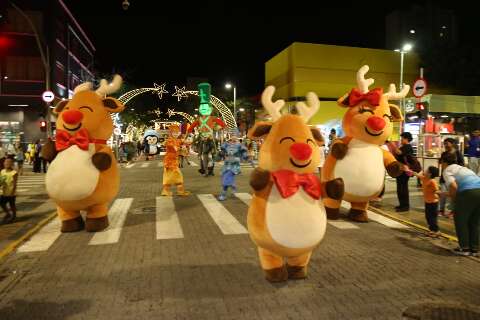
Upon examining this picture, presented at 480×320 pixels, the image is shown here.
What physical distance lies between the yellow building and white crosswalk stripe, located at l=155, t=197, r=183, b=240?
21530 millimetres

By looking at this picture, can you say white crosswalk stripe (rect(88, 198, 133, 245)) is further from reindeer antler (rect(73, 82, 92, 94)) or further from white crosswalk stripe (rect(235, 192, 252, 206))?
white crosswalk stripe (rect(235, 192, 252, 206))

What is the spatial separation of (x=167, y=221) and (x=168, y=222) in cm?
11

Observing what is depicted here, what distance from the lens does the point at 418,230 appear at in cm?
859

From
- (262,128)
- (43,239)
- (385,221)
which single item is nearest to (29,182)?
(43,239)

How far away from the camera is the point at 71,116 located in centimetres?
756

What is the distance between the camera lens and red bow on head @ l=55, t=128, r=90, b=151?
→ 25.0ft

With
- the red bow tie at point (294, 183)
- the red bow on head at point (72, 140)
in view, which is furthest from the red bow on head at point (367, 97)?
the red bow on head at point (72, 140)

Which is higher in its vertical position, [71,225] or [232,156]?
[232,156]

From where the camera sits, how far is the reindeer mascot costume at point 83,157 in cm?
756

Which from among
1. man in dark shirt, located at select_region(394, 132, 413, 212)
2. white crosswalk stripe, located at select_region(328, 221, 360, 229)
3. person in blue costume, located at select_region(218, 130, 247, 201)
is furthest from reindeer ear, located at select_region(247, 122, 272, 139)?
person in blue costume, located at select_region(218, 130, 247, 201)

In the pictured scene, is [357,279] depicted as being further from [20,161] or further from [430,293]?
[20,161]

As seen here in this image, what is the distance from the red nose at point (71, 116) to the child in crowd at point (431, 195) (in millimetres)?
6100

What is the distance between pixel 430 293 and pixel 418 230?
359 cm

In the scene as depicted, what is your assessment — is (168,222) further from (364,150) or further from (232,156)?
(364,150)
